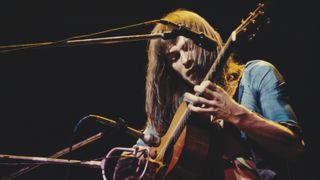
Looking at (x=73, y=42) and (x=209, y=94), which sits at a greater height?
(x=73, y=42)

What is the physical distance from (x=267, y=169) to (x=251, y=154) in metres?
0.13

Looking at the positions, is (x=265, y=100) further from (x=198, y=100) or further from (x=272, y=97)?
(x=198, y=100)

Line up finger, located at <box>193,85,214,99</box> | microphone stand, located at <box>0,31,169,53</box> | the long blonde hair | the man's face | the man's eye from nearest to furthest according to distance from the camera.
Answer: finger, located at <box>193,85,214,99</box> → microphone stand, located at <box>0,31,169,53</box> → the man's face → the man's eye → the long blonde hair

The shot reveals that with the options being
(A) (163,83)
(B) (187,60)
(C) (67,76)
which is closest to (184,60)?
(B) (187,60)

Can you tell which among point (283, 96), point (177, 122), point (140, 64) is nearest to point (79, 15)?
point (140, 64)

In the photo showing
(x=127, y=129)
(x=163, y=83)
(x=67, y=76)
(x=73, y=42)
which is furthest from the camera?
(x=67, y=76)

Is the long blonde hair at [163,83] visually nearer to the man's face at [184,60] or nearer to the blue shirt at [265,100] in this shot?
the man's face at [184,60]

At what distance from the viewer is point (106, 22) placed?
4.45 m

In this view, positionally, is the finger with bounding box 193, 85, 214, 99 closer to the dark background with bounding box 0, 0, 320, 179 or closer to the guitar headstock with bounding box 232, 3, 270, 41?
the guitar headstock with bounding box 232, 3, 270, 41

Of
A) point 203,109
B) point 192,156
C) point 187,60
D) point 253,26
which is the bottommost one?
point 192,156

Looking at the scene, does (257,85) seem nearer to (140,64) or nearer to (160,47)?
(160,47)

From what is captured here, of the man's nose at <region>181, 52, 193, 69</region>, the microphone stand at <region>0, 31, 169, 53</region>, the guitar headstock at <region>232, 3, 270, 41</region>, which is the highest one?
the microphone stand at <region>0, 31, 169, 53</region>

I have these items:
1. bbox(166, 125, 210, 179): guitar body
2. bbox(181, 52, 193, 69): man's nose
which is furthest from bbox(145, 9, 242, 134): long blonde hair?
bbox(166, 125, 210, 179): guitar body

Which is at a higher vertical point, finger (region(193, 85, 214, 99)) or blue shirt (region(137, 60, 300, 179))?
finger (region(193, 85, 214, 99))
